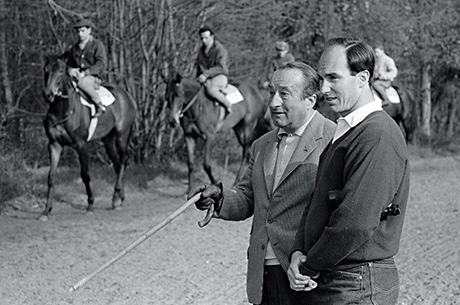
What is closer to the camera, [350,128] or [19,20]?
[350,128]

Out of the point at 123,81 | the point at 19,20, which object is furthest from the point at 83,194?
the point at 19,20

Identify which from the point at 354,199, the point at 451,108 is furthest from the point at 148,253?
the point at 451,108

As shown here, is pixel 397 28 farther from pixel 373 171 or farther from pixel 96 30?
pixel 373 171

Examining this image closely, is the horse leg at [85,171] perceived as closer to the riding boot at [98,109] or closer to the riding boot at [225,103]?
the riding boot at [98,109]

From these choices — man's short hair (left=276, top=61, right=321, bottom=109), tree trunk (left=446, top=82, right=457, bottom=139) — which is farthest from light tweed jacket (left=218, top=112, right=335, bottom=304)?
tree trunk (left=446, top=82, right=457, bottom=139)

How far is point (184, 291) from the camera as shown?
7375 mm

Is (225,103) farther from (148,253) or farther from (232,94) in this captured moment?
(148,253)

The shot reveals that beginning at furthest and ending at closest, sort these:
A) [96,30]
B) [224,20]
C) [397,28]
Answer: [397,28] < [224,20] < [96,30]

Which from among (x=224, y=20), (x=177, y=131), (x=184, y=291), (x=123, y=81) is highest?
(x=184, y=291)

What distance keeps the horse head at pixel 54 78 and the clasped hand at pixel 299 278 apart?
8562 mm

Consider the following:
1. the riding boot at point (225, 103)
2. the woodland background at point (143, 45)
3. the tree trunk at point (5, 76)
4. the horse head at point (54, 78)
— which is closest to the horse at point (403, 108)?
the woodland background at point (143, 45)

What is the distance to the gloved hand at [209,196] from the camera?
4.07 m

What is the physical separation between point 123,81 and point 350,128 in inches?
535

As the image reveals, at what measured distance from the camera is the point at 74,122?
12.2 m
